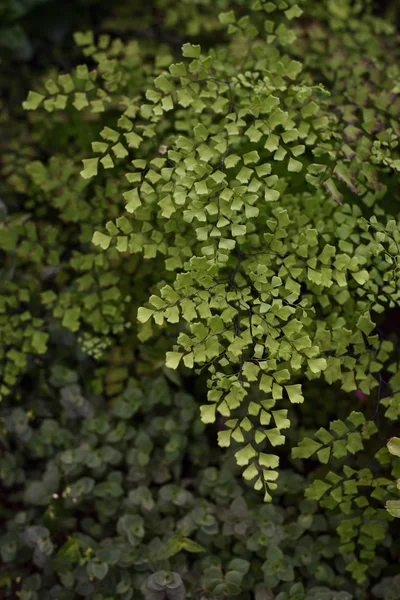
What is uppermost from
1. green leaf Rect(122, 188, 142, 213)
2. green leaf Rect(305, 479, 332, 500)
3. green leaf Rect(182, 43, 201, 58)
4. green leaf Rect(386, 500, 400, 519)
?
green leaf Rect(182, 43, 201, 58)

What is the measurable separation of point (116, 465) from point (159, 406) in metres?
0.23

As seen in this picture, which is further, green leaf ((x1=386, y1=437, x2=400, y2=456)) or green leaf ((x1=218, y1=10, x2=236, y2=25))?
green leaf ((x1=218, y1=10, x2=236, y2=25))

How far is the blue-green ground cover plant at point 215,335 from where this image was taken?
1.24 m

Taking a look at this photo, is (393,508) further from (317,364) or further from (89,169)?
(89,169)

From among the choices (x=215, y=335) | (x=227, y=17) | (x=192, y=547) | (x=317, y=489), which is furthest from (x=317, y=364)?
(x=227, y=17)

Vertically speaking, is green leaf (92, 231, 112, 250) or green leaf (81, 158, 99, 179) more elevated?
green leaf (81, 158, 99, 179)

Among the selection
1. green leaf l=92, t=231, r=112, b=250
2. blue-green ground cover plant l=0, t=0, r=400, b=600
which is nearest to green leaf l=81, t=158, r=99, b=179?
blue-green ground cover plant l=0, t=0, r=400, b=600

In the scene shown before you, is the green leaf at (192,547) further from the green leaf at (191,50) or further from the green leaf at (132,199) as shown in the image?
the green leaf at (191,50)

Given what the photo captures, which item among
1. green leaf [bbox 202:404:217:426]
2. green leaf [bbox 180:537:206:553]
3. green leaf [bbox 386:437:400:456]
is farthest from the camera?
green leaf [bbox 180:537:206:553]

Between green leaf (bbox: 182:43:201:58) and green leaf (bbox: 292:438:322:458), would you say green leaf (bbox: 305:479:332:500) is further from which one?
green leaf (bbox: 182:43:201:58)

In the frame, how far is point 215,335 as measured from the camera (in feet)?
3.88

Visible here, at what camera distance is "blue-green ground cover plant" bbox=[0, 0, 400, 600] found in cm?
124

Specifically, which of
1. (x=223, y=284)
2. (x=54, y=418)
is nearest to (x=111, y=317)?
(x=54, y=418)

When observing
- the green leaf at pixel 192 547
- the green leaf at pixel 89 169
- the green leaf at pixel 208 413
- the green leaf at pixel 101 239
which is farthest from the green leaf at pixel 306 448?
the green leaf at pixel 89 169
